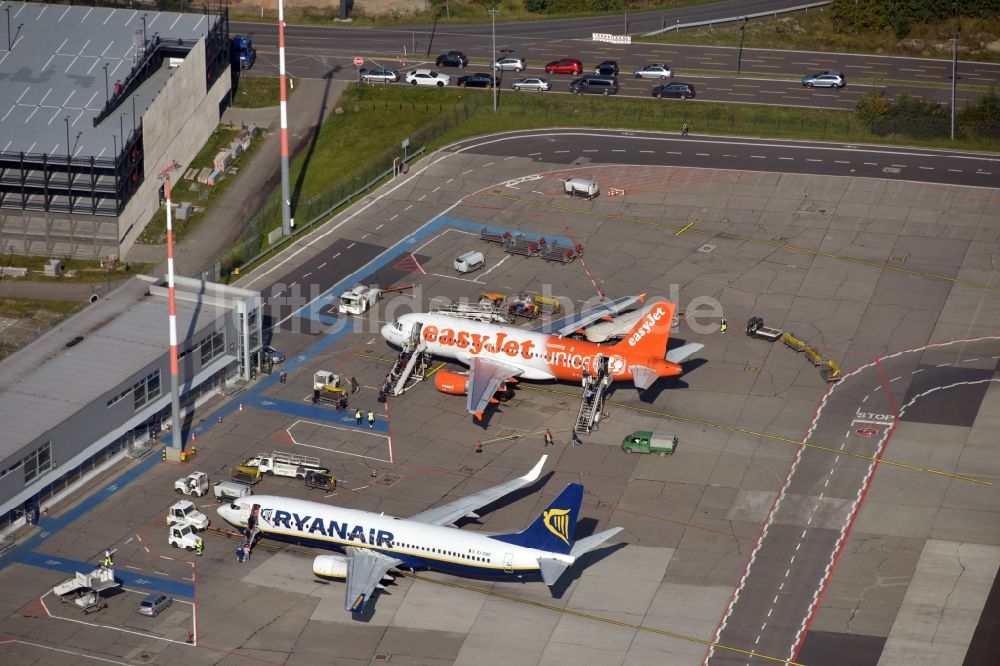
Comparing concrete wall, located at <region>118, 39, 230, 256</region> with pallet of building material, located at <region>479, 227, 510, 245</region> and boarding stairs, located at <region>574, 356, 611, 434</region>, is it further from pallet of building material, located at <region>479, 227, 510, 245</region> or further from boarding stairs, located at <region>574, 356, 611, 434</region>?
boarding stairs, located at <region>574, 356, 611, 434</region>

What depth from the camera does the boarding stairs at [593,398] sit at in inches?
5177

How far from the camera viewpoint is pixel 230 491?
121312 millimetres

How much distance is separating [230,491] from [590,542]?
102 feet

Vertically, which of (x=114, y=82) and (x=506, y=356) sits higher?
(x=114, y=82)

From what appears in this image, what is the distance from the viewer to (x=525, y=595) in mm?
110688

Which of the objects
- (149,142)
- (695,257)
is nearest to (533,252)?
(695,257)

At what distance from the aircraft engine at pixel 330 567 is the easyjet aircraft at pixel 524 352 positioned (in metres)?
24.7

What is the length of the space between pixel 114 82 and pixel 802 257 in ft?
276

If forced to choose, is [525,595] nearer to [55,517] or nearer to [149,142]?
[55,517]

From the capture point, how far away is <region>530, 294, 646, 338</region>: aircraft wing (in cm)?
14475

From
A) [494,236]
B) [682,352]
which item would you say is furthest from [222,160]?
[682,352]

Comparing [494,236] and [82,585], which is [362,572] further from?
[494,236]

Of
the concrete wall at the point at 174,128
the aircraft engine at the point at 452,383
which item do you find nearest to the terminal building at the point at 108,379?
the aircraft engine at the point at 452,383

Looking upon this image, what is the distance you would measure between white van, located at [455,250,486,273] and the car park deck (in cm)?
202
